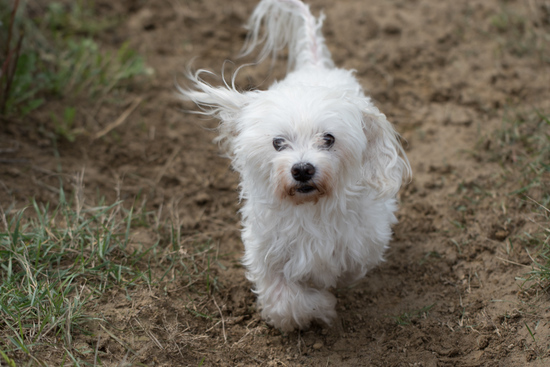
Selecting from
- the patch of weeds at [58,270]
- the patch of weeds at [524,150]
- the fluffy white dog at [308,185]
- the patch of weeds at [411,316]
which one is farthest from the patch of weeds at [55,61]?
the patch of weeds at [524,150]

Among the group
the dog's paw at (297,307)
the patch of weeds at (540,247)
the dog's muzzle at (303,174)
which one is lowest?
the dog's paw at (297,307)

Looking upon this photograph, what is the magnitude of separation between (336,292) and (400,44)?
9.99 ft

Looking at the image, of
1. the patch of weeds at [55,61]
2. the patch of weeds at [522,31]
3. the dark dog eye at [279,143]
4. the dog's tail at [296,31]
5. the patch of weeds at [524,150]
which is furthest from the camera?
the patch of weeds at [522,31]

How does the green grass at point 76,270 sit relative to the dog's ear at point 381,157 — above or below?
below

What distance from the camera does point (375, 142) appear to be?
2.94 m

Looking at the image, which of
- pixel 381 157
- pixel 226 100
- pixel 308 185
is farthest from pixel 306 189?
pixel 226 100

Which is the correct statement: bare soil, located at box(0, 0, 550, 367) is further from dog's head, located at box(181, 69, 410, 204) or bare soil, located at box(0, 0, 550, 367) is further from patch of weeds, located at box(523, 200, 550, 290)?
dog's head, located at box(181, 69, 410, 204)

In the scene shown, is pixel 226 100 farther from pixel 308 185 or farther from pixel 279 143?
pixel 308 185

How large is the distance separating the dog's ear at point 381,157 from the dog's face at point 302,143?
0.29 ft

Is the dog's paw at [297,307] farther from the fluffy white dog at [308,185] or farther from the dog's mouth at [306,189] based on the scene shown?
the dog's mouth at [306,189]

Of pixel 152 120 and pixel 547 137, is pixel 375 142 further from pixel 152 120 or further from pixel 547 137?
pixel 152 120

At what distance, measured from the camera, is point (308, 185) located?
2604mm

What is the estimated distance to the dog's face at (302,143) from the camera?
2.60 meters

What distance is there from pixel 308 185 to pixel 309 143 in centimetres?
21
